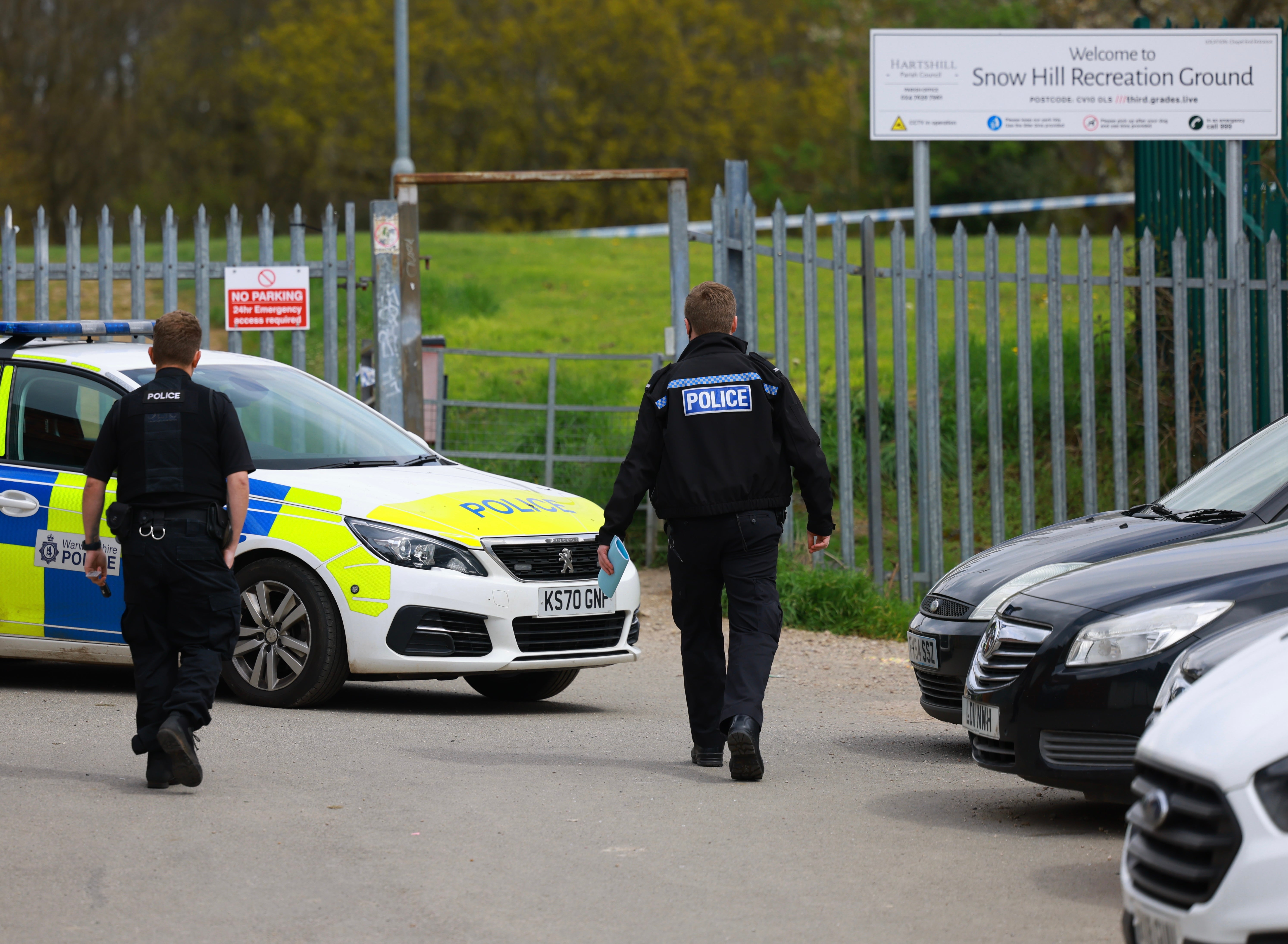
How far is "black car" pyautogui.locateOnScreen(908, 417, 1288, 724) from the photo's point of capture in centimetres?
649

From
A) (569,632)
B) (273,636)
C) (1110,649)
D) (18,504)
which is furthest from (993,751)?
(18,504)

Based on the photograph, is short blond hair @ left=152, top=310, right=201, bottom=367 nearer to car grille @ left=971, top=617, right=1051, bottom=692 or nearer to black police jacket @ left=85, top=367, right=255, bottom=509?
black police jacket @ left=85, top=367, right=255, bottom=509

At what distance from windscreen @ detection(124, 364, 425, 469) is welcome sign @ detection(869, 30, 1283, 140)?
4559 mm

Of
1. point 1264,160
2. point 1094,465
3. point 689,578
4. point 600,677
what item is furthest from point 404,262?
point 1264,160

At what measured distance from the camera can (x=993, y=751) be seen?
5.50 metres

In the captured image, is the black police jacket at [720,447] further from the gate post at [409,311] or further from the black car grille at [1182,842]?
the gate post at [409,311]

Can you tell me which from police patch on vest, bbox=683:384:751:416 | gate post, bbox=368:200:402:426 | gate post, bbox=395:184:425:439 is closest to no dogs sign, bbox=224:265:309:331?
gate post, bbox=368:200:402:426

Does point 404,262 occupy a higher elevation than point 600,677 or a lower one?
higher

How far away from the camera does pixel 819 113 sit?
4412 centimetres

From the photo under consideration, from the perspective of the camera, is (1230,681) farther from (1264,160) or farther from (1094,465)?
(1264,160)

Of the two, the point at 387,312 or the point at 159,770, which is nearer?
the point at 159,770

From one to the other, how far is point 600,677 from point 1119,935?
16.2ft

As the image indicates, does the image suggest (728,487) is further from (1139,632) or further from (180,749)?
(180,749)

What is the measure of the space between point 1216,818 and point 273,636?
5.03 m
